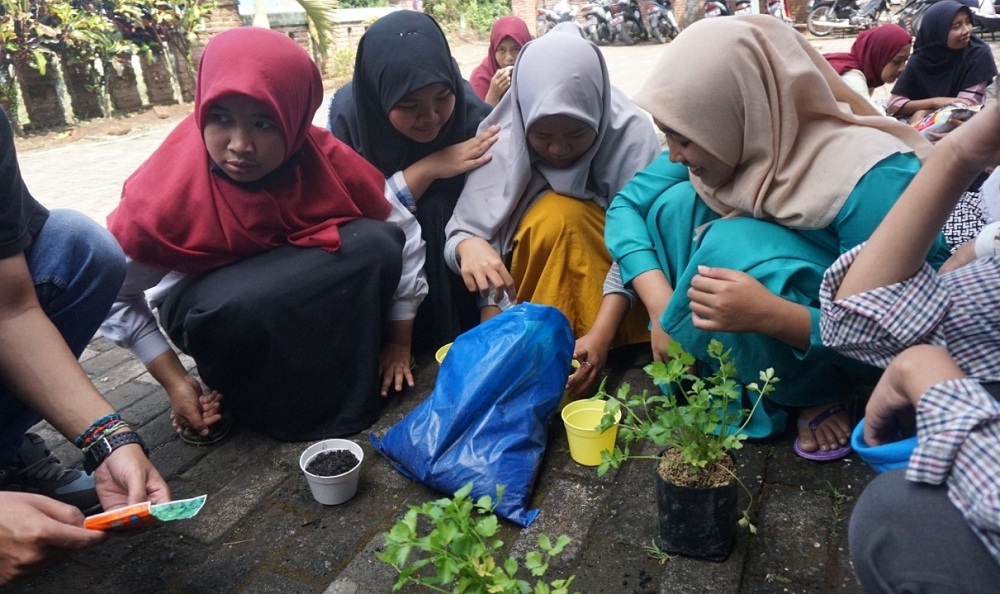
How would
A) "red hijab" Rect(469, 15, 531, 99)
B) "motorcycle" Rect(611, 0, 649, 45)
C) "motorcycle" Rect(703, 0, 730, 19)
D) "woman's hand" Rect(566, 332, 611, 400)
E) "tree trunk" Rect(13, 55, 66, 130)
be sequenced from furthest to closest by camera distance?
"motorcycle" Rect(611, 0, 649, 45)
"motorcycle" Rect(703, 0, 730, 19)
"tree trunk" Rect(13, 55, 66, 130)
"red hijab" Rect(469, 15, 531, 99)
"woman's hand" Rect(566, 332, 611, 400)

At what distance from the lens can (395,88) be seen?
2.82 metres

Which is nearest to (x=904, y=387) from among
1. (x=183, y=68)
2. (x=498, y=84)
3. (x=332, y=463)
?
(x=332, y=463)

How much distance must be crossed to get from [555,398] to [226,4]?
11.8m

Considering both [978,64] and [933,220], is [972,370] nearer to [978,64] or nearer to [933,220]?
[933,220]

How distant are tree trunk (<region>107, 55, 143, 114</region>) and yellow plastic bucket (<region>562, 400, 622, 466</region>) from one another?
424 inches

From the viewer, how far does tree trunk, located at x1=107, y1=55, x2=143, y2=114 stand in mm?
10750

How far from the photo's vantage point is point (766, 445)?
7.22ft

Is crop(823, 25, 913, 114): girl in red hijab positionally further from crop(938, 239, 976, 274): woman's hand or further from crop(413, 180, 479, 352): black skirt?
crop(938, 239, 976, 274): woman's hand

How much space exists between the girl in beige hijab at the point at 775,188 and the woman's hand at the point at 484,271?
0.68 metres

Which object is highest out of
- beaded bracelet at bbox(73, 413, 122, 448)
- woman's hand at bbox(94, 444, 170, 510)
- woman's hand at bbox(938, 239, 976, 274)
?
woman's hand at bbox(938, 239, 976, 274)

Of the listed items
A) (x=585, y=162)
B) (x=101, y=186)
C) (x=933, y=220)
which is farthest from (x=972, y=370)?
(x=101, y=186)

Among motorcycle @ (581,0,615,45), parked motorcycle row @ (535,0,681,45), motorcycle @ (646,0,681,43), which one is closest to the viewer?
motorcycle @ (646,0,681,43)

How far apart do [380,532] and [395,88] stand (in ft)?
5.42

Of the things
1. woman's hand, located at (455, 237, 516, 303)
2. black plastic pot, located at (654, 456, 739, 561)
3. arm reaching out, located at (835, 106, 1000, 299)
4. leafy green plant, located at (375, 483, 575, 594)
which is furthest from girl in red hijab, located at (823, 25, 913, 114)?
leafy green plant, located at (375, 483, 575, 594)
